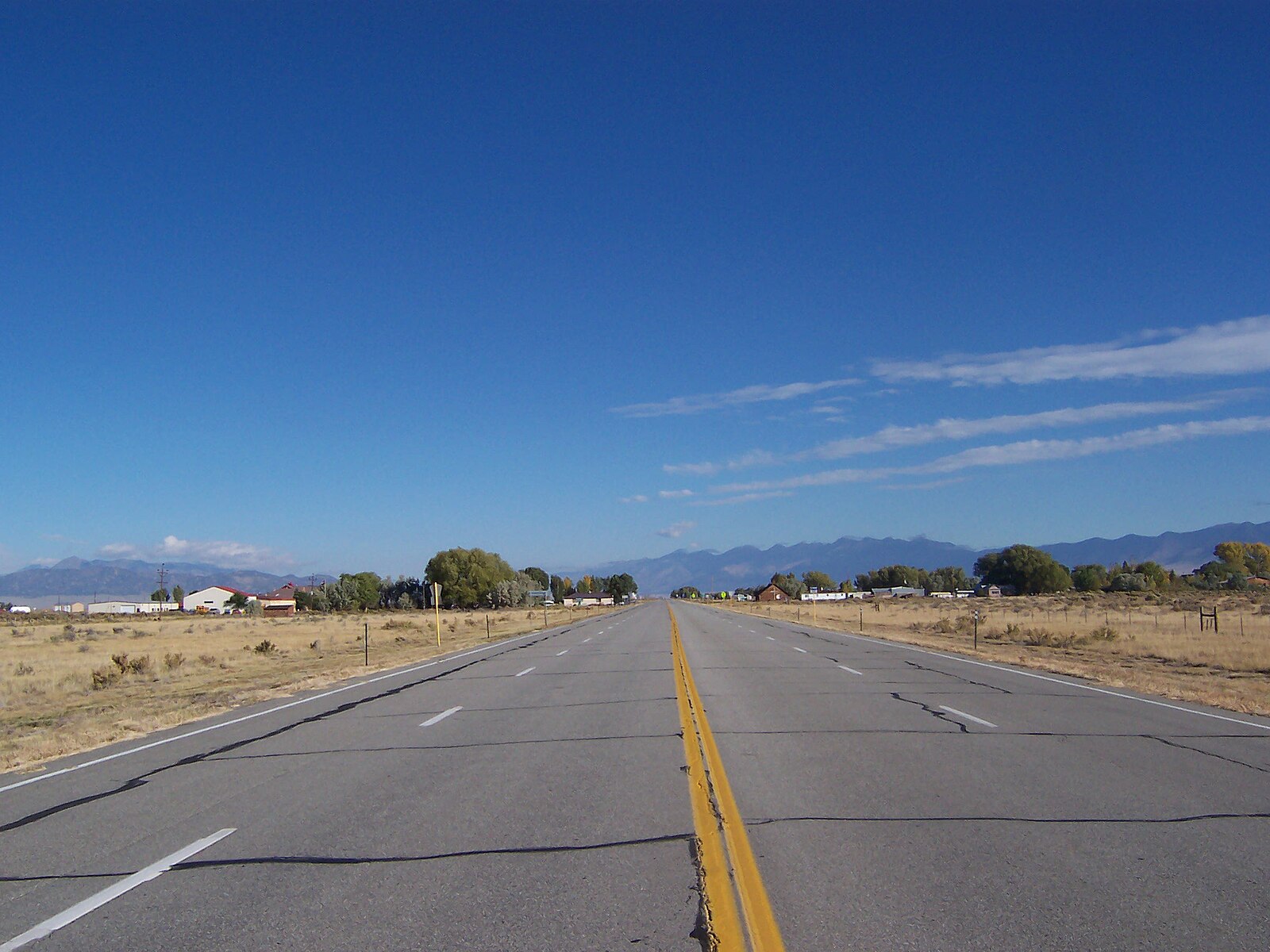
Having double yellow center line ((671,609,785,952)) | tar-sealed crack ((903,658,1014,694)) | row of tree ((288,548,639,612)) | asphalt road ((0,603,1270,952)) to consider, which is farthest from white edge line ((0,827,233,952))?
row of tree ((288,548,639,612))

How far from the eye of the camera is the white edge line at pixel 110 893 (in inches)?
219

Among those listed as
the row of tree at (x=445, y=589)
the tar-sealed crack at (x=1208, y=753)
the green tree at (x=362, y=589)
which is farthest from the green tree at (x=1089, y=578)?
the tar-sealed crack at (x=1208, y=753)

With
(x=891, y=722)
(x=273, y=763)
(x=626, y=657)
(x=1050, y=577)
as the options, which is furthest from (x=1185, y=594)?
(x=273, y=763)

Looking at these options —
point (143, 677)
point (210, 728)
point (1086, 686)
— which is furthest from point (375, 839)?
point (143, 677)

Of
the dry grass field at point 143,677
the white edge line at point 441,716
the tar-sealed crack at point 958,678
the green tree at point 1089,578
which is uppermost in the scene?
the green tree at point 1089,578

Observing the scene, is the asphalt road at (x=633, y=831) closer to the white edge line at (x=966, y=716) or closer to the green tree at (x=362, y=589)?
the white edge line at (x=966, y=716)

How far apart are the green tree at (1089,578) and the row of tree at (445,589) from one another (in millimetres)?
84439

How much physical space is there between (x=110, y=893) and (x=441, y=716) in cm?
878

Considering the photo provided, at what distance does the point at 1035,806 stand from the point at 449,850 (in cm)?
491

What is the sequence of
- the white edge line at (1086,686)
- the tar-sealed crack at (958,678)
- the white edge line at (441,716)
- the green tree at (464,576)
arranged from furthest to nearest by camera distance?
the green tree at (464,576) < the tar-sealed crack at (958,678) < the white edge line at (441,716) < the white edge line at (1086,686)

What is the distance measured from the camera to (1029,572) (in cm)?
14838

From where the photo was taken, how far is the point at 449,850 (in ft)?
23.3

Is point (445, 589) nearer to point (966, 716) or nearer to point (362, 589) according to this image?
point (362, 589)

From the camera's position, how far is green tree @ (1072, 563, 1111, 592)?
499 ft
